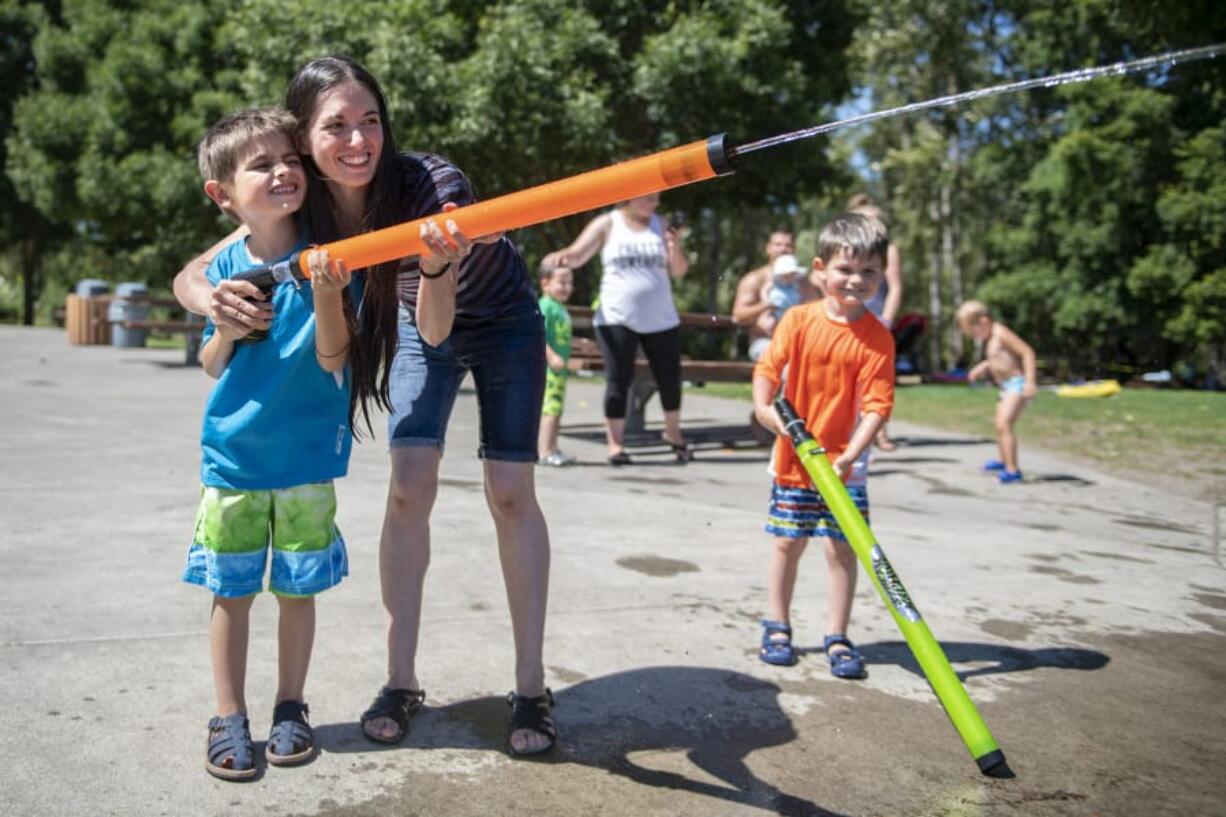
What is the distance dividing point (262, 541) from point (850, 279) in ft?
6.70

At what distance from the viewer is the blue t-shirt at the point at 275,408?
2.71 metres

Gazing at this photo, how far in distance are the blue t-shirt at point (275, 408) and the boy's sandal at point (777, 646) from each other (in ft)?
5.01

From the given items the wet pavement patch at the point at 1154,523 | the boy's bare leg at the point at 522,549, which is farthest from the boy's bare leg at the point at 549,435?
the boy's bare leg at the point at 522,549

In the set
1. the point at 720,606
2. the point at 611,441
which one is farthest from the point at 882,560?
the point at 611,441

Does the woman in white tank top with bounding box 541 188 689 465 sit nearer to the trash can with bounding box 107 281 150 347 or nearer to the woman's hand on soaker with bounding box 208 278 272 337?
the woman's hand on soaker with bounding box 208 278 272 337

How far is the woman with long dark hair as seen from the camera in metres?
2.72

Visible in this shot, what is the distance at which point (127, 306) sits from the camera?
71.3 feet

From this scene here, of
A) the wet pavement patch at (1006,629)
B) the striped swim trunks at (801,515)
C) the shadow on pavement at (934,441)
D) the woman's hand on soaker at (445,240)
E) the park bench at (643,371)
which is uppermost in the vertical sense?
the woman's hand on soaker at (445,240)

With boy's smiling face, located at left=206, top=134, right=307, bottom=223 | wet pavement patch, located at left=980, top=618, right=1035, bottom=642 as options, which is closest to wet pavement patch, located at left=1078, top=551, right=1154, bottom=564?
wet pavement patch, located at left=980, top=618, right=1035, bottom=642

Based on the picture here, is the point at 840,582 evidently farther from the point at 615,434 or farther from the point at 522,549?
the point at 615,434

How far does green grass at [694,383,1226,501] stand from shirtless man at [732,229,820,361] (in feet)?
7.47

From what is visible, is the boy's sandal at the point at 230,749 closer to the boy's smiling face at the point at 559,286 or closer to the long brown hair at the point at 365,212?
the long brown hair at the point at 365,212

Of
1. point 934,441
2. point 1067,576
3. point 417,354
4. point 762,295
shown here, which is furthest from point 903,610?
point 934,441

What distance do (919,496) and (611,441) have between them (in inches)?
81.1
